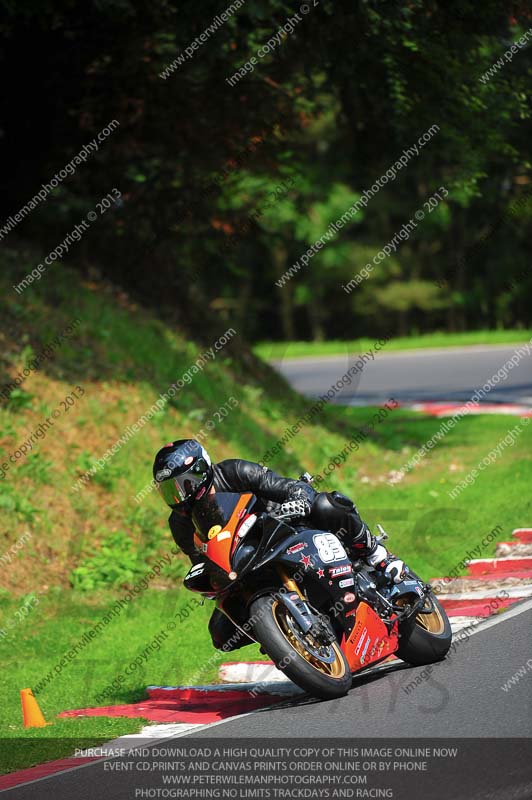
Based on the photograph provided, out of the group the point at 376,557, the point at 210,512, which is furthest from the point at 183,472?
the point at 376,557

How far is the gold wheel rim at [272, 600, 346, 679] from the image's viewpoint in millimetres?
6617

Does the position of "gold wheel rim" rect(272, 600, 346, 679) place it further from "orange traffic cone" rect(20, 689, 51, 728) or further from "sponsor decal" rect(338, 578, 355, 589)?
"orange traffic cone" rect(20, 689, 51, 728)

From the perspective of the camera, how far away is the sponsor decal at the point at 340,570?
23.2ft

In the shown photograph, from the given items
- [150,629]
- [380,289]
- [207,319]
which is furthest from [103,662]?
[380,289]

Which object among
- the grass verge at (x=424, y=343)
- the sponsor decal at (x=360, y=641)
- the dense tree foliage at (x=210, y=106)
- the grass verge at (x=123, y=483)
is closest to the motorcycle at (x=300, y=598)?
the sponsor decal at (x=360, y=641)

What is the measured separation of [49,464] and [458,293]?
145 feet

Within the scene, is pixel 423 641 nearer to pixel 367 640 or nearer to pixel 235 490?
pixel 367 640

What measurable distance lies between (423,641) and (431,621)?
0.26 meters

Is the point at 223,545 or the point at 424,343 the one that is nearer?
the point at 223,545

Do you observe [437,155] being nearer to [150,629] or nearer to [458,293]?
[150,629]

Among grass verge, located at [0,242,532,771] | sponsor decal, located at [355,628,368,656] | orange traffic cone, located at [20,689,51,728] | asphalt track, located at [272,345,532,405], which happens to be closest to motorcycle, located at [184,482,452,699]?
sponsor decal, located at [355,628,368,656]

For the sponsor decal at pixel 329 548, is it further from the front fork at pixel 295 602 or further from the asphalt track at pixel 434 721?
the asphalt track at pixel 434 721

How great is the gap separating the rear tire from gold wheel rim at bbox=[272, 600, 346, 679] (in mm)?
655

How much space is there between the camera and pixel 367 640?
7105mm
